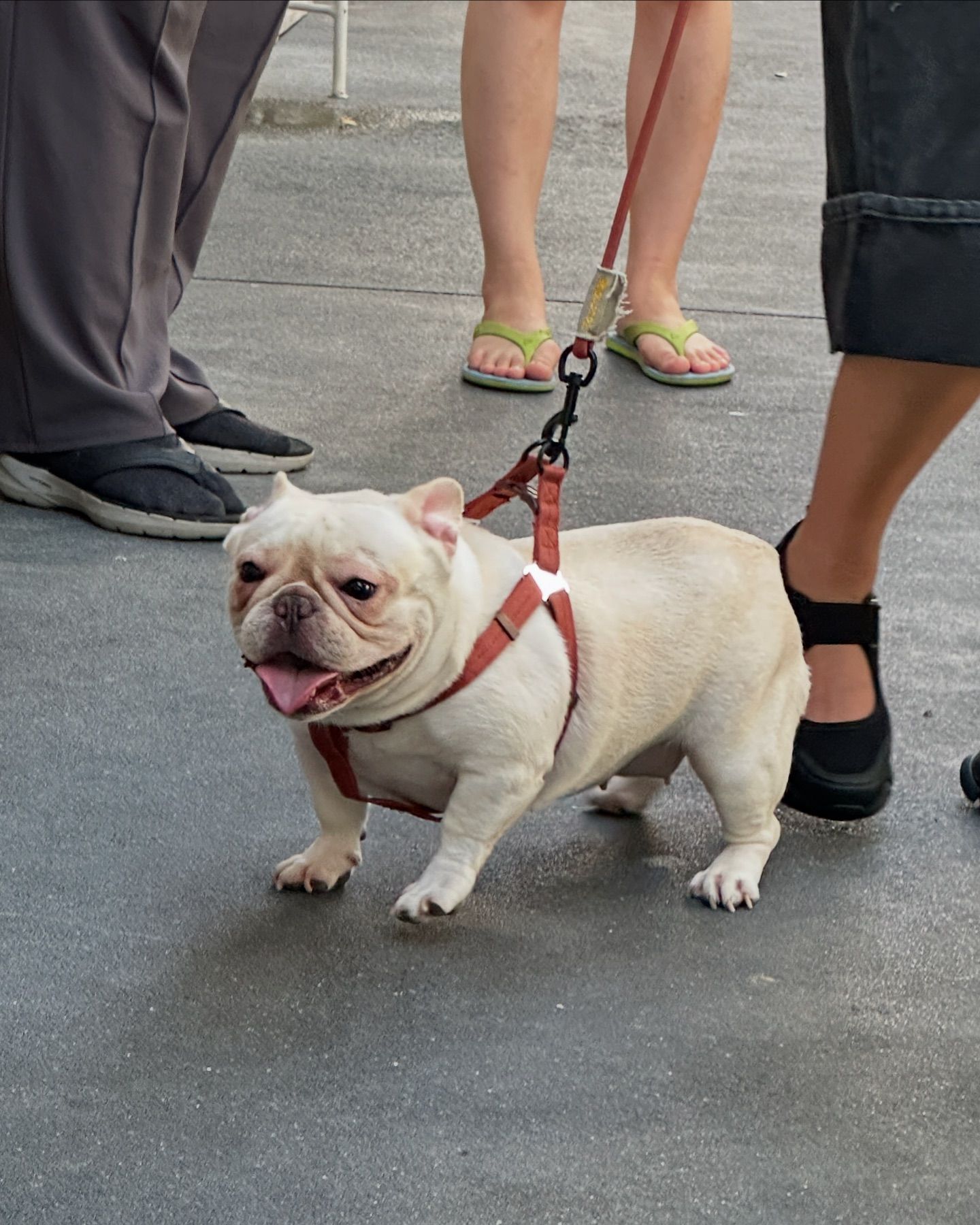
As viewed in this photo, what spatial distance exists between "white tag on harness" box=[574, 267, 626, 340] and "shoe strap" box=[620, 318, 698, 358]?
1.74 meters

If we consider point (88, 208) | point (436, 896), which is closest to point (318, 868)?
point (436, 896)

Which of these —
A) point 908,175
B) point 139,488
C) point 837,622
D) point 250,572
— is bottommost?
point 139,488

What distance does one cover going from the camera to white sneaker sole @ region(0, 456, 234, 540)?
8.84ft

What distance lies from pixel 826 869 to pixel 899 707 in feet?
1.46

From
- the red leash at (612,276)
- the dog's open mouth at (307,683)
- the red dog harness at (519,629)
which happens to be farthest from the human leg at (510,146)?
Answer: the dog's open mouth at (307,683)

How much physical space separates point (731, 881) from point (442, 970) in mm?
347

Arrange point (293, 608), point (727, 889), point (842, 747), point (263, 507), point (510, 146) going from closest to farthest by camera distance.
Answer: point (293, 608), point (263, 507), point (727, 889), point (842, 747), point (510, 146)

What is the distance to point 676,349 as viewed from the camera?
11.9 ft

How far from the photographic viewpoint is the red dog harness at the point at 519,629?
1.62m

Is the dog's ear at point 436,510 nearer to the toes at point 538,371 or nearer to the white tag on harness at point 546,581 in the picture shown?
the white tag on harness at point 546,581

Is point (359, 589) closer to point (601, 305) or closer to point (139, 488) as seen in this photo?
point (601, 305)

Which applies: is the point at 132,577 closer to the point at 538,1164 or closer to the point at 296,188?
the point at 538,1164

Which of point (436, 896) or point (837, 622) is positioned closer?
point (436, 896)

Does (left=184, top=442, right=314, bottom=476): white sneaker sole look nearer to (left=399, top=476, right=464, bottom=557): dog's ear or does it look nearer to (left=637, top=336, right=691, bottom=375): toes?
(left=637, top=336, right=691, bottom=375): toes
